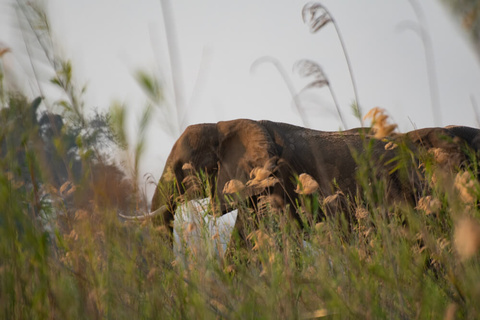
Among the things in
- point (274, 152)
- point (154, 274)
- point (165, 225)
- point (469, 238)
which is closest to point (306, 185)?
Answer: point (154, 274)

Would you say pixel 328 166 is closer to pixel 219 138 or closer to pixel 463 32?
pixel 219 138

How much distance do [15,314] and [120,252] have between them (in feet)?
1.36

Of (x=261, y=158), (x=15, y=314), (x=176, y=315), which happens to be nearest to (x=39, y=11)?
(x=15, y=314)

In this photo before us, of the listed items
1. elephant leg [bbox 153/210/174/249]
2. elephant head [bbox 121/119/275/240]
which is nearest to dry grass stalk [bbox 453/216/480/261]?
elephant leg [bbox 153/210/174/249]

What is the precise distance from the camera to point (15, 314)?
6.00 ft

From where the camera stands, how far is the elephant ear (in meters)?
8.14

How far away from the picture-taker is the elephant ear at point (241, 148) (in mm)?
8141

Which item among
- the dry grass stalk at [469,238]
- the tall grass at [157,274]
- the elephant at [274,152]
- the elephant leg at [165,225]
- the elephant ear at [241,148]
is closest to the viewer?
the dry grass stalk at [469,238]

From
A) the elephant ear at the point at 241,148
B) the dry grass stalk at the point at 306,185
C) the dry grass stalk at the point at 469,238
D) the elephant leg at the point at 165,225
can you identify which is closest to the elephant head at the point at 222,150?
the elephant ear at the point at 241,148

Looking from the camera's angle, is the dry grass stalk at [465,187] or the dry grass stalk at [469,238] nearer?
the dry grass stalk at [469,238]

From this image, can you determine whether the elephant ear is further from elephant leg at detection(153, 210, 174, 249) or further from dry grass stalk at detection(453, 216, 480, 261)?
dry grass stalk at detection(453, 216, 480, 261)

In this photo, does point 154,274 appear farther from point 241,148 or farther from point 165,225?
point 241,148

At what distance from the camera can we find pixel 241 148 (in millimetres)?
8352

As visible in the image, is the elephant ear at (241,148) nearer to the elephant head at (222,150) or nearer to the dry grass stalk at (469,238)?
the elephant head at (222,150)
